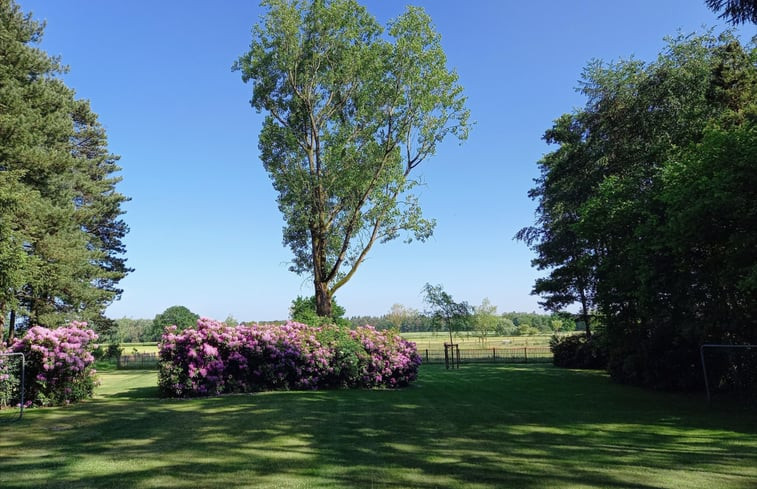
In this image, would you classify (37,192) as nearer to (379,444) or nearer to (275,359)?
(275,359)

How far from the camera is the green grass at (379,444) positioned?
507 cm

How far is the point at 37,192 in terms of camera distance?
1730 cm

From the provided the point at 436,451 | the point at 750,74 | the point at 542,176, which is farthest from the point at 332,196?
the point at 542,176

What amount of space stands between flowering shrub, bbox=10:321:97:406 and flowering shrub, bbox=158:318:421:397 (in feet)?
6.66

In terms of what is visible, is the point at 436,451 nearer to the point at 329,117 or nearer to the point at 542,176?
the point at 329,117

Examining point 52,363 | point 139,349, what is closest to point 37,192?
point 52,363

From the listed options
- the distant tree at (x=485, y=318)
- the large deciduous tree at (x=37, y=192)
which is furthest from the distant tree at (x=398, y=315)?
the large deciduous tree at (x=37, y=192)

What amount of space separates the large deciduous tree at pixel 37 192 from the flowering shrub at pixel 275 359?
8.06 m

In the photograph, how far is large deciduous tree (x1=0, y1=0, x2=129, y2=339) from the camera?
16344 mm

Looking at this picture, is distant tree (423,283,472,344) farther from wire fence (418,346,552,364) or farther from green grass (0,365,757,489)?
green grass (0,365,757,489)

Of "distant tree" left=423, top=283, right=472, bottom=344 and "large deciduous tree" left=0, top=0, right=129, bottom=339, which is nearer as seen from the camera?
"large deciduous tree" left=0, top=0, right=129, bottom=339

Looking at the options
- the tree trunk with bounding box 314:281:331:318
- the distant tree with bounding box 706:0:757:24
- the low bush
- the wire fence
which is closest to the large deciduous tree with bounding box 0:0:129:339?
the tree trunk with bounding box 314:281:331:318

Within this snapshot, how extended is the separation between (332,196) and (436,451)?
15226 millimetres

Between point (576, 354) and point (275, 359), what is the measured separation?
65.0 ft
